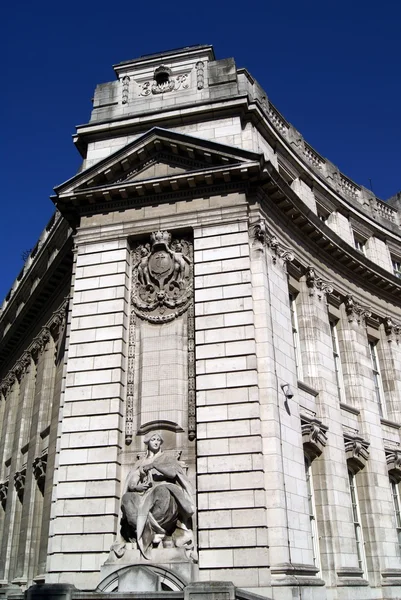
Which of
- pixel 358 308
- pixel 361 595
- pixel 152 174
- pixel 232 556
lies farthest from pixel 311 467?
pixel 152 174

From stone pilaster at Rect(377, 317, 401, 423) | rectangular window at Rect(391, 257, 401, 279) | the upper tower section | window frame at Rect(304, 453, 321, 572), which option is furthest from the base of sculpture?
rectangular window at Rect(391, 257, 401, 279)

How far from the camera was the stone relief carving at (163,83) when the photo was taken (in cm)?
2395

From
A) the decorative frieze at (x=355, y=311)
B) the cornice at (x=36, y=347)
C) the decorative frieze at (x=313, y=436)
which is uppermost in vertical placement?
the cornice at (x=36, y=347)

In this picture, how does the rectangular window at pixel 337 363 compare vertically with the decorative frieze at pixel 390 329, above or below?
below

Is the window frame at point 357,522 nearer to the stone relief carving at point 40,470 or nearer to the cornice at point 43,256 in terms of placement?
the stone relief carving at point 40,470

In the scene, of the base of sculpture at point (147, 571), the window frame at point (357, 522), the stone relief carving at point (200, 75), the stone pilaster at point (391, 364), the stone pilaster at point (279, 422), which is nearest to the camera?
the base of sculpture at point (147, 571)

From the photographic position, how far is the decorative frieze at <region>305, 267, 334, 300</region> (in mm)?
23500

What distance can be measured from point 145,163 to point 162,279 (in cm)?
460

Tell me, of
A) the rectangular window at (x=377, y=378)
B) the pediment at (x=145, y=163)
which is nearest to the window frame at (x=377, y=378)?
the rectangular window at (x=377, y=378)

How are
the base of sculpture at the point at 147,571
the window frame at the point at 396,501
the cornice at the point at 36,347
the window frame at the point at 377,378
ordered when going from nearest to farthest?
1. the base of sculpture at the point at 147,571
2. the window frame at the point at 396,501
3. the window frame at the point at 377,378
4. the cornice at the point at 36,347

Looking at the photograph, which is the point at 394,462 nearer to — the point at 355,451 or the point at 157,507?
the point at 355,451

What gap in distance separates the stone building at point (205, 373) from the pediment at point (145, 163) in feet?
0.22

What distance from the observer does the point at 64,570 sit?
1664 centimetres

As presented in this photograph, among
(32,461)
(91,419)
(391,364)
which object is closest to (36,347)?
(32,461)
